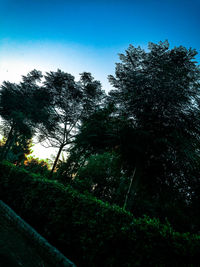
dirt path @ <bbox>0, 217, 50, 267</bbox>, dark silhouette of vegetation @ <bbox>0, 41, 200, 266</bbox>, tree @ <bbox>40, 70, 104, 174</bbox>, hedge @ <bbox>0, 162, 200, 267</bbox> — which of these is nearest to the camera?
hedge @ <bbox>0, 162, 200, 267</bbox>

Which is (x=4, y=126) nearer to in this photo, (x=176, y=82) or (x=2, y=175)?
(x=2, y=175)

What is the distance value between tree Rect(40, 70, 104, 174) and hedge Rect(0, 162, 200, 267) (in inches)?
604

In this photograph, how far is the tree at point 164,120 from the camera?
698 centimetres

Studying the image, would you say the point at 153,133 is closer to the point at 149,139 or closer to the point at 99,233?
the point at 149,139

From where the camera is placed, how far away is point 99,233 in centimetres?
361

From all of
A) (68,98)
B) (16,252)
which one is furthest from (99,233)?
(68,98)

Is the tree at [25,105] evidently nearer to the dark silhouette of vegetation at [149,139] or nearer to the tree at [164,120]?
the dark silhouette of vegetation at [149,139]

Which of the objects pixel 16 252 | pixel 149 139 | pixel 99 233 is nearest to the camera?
pixel 16 252

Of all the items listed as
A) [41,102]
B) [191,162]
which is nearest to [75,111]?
[41,102]

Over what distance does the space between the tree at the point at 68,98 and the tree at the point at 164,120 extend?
11.8 m

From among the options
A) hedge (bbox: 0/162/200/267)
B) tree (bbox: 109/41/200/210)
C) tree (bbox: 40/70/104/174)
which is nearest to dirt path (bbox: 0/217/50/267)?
hedge (bbox: 0/162/200/267)

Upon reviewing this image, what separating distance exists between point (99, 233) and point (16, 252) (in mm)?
1944

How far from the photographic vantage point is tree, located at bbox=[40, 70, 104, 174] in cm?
2002

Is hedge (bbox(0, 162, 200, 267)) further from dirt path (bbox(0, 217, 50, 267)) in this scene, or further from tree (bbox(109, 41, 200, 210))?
tree (bbox(109, 41, 200, 210))
